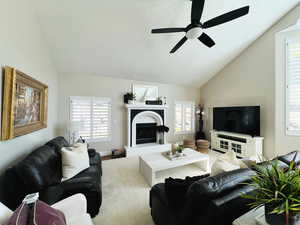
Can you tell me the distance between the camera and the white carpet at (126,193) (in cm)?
171

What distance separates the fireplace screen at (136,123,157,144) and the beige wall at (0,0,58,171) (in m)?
2.56

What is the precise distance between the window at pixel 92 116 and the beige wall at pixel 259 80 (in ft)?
13.7

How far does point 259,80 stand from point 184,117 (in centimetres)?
262

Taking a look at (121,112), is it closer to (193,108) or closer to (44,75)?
(44,75)

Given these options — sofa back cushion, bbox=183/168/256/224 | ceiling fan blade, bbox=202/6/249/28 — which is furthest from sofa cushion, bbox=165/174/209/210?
ceiling fan blade, bbox=202/6/249/28

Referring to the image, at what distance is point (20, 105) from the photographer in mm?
1788

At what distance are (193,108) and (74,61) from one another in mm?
4554

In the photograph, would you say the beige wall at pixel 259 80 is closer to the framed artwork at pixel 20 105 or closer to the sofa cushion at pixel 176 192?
the sofa cushion at pixel 176 192

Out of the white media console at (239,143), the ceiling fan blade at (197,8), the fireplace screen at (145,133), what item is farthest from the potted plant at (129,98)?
the white media console at (239,143)

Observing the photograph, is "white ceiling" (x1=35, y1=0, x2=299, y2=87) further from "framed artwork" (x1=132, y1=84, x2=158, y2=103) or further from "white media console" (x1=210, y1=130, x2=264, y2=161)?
"white media console" (x1=210, y1=130, x2=264, y2=161)

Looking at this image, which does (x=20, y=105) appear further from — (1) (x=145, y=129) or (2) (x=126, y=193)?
(1) (x=145, y=129)

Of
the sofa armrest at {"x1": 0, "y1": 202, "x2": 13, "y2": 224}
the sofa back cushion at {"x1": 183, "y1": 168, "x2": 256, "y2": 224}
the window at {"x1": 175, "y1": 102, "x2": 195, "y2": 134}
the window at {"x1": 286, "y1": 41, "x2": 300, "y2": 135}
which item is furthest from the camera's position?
the window at {"x1": 175, "y1": 102, "x2": 195, "y2": 134}

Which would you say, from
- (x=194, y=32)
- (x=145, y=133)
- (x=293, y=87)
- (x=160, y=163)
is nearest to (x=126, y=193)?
(x=160, y=163)

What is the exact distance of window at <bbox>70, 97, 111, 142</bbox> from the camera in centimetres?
379
